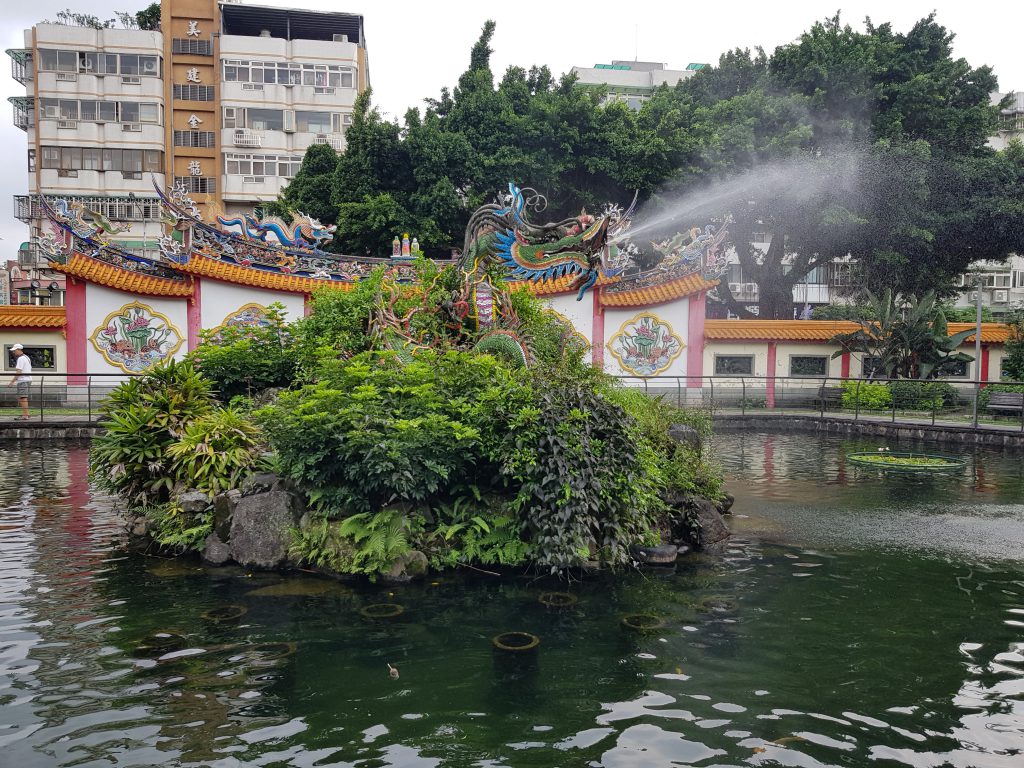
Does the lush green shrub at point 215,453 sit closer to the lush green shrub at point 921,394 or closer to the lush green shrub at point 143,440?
the lush green shrub at point 143,440

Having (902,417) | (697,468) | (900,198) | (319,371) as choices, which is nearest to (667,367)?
(902,417)

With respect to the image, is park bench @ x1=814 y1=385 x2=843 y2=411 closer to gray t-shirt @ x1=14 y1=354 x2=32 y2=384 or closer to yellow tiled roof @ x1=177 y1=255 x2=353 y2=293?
yellow tiled roof @ x1=177 y1=255 x2=353 y2=293

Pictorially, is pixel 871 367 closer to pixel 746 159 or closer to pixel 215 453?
pixel 746 159

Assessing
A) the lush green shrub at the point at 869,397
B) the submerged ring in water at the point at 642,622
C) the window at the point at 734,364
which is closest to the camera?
the submerged ring in water at the point at 642,622

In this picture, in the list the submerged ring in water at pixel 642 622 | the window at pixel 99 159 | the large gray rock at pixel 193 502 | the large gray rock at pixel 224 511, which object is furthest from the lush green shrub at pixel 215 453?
the window at pixel 99 159

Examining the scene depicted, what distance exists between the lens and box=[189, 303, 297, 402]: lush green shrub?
12953mm

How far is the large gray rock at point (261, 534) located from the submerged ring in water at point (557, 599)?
9.81ft

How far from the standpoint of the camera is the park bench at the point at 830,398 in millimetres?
25812

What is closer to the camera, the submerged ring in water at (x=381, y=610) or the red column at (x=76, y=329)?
the submerged ring in water at (x=381, y=610)

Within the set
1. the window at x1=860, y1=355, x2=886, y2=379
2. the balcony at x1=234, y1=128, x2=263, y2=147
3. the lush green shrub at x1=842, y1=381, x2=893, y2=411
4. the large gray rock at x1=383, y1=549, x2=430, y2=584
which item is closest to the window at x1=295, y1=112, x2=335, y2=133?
the balcony at x1=234, y1=128, x2=263, y2=147

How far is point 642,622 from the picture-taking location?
709cm

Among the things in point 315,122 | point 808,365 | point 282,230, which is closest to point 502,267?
point 282,230

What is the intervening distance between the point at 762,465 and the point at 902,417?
29.8 ft

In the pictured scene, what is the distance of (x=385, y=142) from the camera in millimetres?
29016
